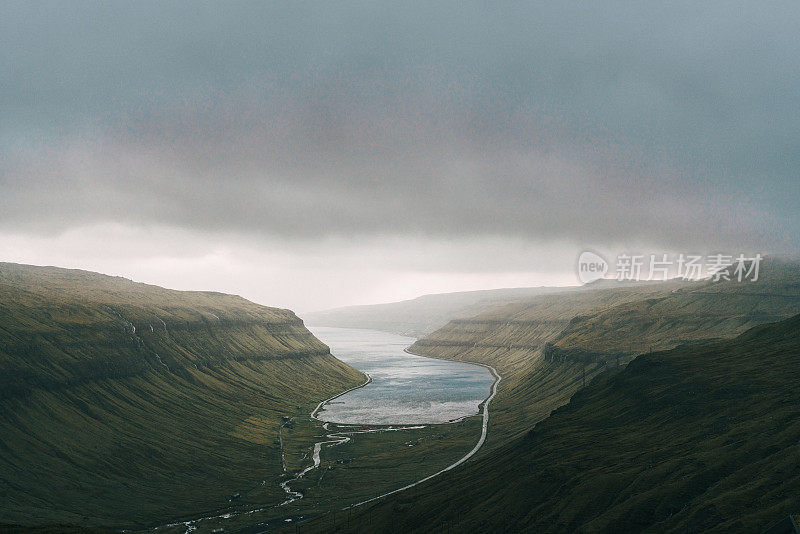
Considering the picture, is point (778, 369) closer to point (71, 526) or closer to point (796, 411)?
point (796, 411)

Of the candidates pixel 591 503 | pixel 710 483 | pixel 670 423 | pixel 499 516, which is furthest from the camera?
pixel 670 423

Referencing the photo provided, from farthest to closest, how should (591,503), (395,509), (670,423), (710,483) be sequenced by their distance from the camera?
(670,423) < (395,509) < (591,503) < (710,483)

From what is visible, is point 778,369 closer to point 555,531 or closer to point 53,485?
point 555,531

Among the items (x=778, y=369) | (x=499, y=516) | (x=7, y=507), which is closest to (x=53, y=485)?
(x=7, y=507)

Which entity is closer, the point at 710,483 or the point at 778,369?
the point at 710,483

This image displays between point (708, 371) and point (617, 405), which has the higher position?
point (708, 371)

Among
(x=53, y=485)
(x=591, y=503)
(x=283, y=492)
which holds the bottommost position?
(x=283, y=492)

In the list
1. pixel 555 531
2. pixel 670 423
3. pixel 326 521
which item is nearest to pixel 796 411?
pixel 670 423
